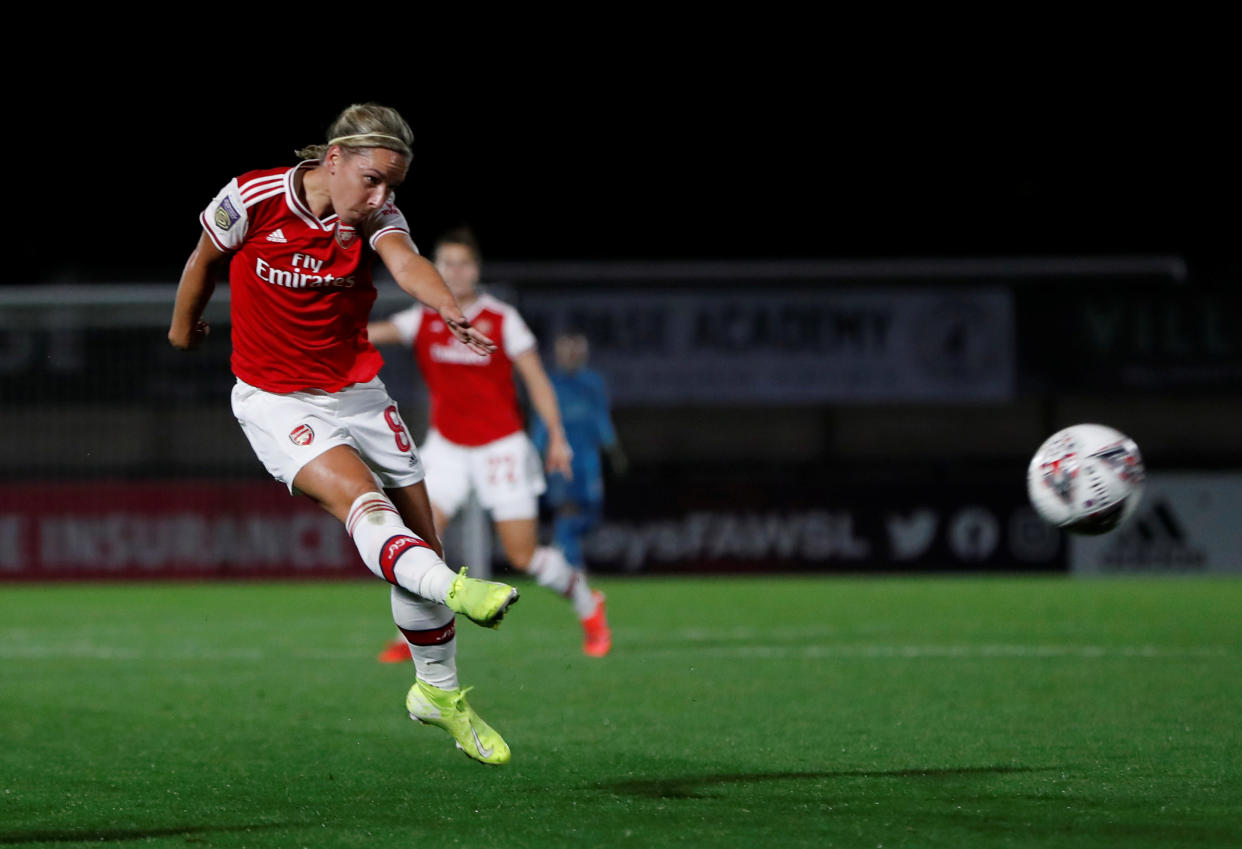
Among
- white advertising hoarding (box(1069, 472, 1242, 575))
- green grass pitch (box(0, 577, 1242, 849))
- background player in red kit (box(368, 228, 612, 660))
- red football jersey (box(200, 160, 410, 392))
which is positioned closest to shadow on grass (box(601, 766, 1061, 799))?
green grass pitch (box(0, 577, 1242, 849))

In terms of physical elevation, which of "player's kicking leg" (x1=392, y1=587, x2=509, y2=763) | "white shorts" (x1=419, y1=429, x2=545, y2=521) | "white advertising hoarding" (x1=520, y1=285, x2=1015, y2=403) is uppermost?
"white advertising hoarding" (x1=520, y1=285, x2=1015, y2=403)

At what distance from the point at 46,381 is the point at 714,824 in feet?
40.8

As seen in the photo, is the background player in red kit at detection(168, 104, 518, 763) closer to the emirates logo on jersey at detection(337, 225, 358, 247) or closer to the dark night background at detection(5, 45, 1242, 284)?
the emirates logo on jersey at detection(337, 225, 358, 247)

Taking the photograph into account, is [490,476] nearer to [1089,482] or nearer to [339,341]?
[339,341]

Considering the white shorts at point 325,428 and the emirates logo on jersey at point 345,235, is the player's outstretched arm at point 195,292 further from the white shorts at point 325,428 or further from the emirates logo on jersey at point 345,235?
the emirates logo on jersey at point 345,235

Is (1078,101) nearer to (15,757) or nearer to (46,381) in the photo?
(46,381)

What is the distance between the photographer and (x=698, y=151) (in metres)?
22.6

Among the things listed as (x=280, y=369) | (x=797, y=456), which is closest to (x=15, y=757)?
(x=280, y=369)

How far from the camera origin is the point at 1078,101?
22.3 metres

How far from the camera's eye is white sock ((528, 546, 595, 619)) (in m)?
8.42

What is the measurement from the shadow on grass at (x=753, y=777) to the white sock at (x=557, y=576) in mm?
3441

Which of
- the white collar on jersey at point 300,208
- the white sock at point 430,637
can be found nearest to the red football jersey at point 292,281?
the white collar on jersey at point 300,208

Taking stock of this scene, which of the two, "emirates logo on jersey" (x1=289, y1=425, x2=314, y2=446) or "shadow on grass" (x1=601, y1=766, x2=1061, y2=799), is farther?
"emirates logo on jersey" (x1=289, y1=425, x2=314, y2=446)

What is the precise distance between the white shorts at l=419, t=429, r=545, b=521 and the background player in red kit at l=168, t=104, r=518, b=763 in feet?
9.88
